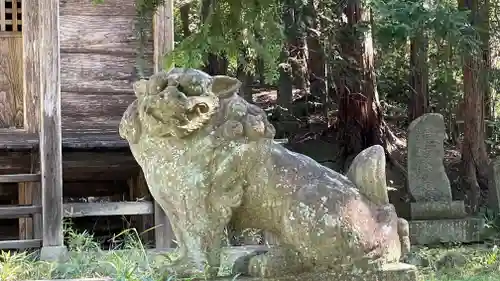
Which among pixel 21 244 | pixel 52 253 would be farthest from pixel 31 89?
pixel 52 253

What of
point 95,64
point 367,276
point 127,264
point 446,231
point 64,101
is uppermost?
point 95,64

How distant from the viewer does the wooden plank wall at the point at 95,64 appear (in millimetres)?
8219

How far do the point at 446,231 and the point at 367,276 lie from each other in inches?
252

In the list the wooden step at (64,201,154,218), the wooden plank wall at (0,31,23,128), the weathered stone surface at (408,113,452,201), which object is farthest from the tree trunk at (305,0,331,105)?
the wooden step at (64,201,154,218)

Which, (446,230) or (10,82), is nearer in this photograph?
(10,82)

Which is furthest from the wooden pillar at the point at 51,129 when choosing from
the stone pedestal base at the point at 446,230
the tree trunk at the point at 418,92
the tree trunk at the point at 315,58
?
the tree trunk at the point at 418,92

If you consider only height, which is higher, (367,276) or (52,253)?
(367,276)

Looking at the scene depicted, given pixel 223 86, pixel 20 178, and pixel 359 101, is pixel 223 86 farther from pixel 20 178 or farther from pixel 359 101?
pixel 359 101

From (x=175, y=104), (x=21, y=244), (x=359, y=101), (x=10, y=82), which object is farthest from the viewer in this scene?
(x=359, y=101)

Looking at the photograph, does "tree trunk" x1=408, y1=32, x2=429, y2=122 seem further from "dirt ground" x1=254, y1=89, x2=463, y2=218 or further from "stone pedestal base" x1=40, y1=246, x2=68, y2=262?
"stone pedestal base" x1=40, y1=246, x2=68, y2=262

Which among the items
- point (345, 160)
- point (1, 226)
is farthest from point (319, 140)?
point (1, 226)

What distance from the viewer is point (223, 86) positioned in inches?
138

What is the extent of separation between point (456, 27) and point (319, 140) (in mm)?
6700

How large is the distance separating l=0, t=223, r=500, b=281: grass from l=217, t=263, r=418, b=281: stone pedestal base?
0.66 m
